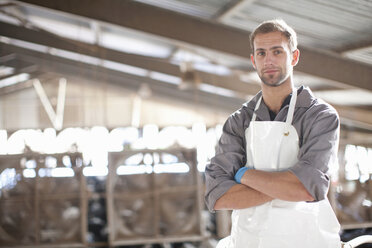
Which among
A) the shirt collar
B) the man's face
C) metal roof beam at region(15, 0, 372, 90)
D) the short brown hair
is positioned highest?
metal roof beam at region(15, 0, 372, 90)

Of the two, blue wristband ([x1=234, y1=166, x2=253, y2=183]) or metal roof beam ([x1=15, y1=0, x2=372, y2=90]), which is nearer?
blue wristband ([x1=234, y1=166, x2=253, y2=183])

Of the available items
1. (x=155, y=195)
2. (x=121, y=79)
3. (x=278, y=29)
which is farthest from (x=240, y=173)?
(x=121, y=79)

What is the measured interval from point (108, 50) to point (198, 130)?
3.81 meters

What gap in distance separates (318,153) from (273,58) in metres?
0.43

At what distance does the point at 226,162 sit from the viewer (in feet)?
6.95

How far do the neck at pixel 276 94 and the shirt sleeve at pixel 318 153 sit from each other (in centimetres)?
20

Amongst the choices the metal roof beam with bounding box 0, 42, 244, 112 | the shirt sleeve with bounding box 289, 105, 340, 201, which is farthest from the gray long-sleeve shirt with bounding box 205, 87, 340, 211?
the metal roof beam with bounding box 0, 42, 244, 112

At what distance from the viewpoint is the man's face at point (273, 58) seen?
6.55 feet

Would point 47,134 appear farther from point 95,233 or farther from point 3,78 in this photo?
point 95,233

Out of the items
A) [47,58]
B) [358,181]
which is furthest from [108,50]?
[358,181]

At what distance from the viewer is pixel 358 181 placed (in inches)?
256

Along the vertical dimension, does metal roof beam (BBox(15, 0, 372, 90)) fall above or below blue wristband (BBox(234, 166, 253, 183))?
above

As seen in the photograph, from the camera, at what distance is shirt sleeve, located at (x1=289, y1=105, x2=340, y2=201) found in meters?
1.83

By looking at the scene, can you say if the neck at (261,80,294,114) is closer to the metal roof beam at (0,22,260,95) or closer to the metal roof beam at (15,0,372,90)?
the metal roof beam at (15,0,372,90)
